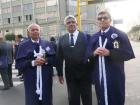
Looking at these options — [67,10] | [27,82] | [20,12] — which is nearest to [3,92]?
[27,82]

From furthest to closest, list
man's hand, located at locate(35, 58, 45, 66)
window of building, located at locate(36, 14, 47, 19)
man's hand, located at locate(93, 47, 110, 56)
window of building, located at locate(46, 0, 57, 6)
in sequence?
window of building, located at locate(36, 14, 47, 19) < window of building, located at locate(46, 0, 57, 6) < man's hand, located at locate(35, 58, 45, 66) < man's hand, located at locate(93, 47, 110, 56)

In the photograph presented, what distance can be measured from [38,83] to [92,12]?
315ft

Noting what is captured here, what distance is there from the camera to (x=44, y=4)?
92.4 meters

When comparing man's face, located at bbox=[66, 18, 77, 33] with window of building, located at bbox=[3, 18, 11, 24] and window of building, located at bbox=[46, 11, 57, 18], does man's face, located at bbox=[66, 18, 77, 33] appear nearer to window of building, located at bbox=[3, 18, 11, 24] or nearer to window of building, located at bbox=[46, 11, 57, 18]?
window of building, located at bbox=[46, 11, 57, 18]

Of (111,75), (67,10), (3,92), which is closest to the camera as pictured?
(111,75)

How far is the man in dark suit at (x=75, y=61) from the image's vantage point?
618 cm

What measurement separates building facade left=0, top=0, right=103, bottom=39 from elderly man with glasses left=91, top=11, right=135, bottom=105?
3054 inches

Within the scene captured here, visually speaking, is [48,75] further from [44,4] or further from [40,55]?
[44,4]

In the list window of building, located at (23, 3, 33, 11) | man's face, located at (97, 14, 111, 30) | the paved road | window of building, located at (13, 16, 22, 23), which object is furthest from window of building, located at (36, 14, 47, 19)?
man's face, located at (97, 14, 111, 30)

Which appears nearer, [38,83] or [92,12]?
[38,83]

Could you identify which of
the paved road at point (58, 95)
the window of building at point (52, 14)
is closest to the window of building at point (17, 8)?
the window of building at point (52, 14)

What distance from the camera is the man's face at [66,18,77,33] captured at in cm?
621

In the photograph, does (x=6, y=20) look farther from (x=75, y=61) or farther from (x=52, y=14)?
(x=75, y=61)

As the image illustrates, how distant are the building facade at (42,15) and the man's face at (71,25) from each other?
76469 millimetres
